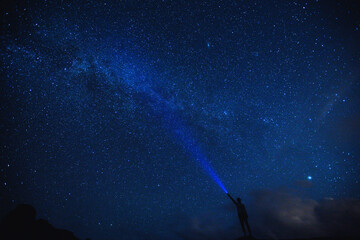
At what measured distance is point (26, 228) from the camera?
18469mm

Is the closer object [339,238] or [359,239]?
[359,239]

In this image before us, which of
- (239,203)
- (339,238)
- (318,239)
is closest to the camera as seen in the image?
(339,238)

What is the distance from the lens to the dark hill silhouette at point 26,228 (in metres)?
17.3

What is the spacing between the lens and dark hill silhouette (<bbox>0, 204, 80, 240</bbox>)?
1731 centimetres

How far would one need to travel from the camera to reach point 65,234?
69.4 ft

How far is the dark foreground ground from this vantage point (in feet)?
56.7

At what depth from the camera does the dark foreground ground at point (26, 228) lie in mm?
17297

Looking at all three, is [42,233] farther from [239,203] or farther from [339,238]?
[339,238]

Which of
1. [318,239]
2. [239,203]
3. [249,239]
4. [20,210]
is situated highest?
[239,203]

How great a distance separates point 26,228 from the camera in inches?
727

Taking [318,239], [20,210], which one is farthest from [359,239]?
[20,210]

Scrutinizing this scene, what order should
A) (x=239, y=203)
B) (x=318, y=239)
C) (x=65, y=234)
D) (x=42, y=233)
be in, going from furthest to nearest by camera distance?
(x=65, y=234), (x=42, y=233), (x=239, y=203), (x=318, y=239)

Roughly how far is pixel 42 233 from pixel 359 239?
2813 centimetres

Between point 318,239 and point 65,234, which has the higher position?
point 318,239
